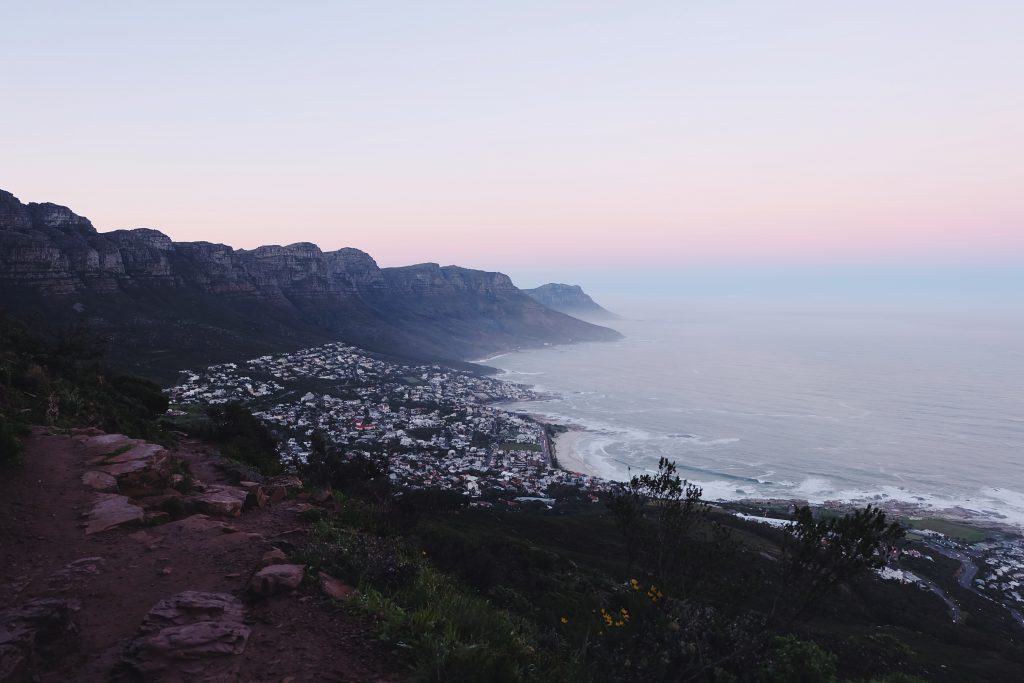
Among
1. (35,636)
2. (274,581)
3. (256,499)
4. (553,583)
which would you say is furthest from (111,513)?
(553,583)

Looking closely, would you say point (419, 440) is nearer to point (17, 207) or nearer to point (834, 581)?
point (834, 581)

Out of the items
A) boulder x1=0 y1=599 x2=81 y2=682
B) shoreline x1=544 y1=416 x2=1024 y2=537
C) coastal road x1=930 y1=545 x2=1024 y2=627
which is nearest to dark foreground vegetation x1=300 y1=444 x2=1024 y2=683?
boulder x1=0 y1=599 x2=81 y2=682

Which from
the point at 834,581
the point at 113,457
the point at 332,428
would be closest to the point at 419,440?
the point at 332,428

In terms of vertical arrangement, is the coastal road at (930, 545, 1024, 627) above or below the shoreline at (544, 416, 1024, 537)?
below

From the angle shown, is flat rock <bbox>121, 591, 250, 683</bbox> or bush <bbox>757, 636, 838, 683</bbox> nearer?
flat rock <bbox>121, 591, 250, 683</bbox>

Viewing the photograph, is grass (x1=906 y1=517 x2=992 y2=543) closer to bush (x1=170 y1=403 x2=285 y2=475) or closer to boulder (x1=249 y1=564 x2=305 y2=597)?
bush (x1=170 y1=403 x2=285 y2=475)

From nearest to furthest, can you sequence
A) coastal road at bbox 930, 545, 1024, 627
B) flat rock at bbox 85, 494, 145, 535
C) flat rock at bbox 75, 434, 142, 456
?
flat rock at bbox 85, 494, 145, 535
flat rock at bbox 75, 434, 142, 456
coastal road at bbox 930, 545, 1024, 627

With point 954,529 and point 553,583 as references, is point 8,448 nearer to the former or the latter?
point 553,583
